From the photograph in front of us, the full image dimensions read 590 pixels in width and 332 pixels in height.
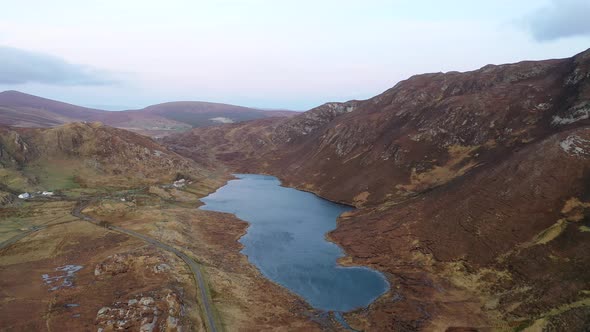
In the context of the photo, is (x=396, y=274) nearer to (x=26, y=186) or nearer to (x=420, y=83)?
(x=26, y=186)

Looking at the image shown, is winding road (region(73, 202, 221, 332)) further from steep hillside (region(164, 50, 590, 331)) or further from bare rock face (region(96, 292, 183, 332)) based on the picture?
steep hillside (region(164, 50, 590, 331))

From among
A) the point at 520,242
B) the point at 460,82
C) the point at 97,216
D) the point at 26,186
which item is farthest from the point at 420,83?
the point at 26,186

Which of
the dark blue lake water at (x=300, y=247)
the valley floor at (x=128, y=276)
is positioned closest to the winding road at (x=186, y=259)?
→ the valley floor at (x=128, y=276)

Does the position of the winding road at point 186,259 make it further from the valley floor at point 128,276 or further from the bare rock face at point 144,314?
the bare rock face at point 144,314

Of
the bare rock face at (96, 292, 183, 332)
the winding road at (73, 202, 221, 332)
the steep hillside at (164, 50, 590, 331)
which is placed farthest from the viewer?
the steep hillside at (164, 50, 590, 331)

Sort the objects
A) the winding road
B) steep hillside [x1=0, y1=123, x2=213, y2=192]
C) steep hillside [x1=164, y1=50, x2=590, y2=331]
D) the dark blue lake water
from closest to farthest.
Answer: the winding road → steep hillside [x1=164, y1=50, x2=590, y2=331] → the dark blue lake water → steep hillside [x1=0, y1=123, x2=213, y2=192]

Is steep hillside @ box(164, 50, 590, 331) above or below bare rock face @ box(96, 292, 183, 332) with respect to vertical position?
above

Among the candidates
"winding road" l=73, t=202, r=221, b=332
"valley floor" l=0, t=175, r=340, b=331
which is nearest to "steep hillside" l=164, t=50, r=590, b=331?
"valley floor" l=0, t=175, r=340, b=331

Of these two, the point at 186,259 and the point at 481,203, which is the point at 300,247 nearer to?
the point at 186,259
